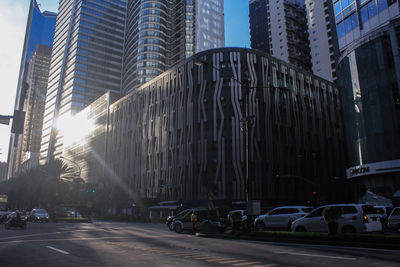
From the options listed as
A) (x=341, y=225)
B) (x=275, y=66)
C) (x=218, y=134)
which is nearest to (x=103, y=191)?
(x=218, y=134)

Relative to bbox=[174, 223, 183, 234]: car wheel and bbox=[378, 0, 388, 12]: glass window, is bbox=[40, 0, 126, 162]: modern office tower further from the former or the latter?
bbox=[174, 223, 183, 234]: car wheel

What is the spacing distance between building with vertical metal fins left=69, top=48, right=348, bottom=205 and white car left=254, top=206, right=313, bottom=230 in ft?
78.7

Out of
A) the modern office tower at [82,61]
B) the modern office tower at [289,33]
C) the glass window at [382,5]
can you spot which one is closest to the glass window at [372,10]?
the glass window at [382,5]

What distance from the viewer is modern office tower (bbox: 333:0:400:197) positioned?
33.8m

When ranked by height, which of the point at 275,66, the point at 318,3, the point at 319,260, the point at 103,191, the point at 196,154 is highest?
the point at 318,3

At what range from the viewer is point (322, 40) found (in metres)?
105

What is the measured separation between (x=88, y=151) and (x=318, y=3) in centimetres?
9048

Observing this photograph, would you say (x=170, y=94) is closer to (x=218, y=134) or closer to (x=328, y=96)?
(x=218, y=134)

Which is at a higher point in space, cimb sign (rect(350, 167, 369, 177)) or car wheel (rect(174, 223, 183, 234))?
cimb sign (rect(350, 167, 369, 177))

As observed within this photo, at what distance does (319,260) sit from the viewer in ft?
28.4

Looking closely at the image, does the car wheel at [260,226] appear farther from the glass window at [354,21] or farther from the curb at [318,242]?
the glass window at [354,21]

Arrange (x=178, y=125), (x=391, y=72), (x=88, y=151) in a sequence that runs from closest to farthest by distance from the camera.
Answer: (x=391, y=72), (x=178, y=125), (x=88, y=151)

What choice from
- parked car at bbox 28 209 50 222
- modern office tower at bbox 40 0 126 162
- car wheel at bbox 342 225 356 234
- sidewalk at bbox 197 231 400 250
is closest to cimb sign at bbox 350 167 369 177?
car wheel at bbox 342 225 356 234

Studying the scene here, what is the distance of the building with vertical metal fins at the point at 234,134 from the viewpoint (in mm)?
51406
